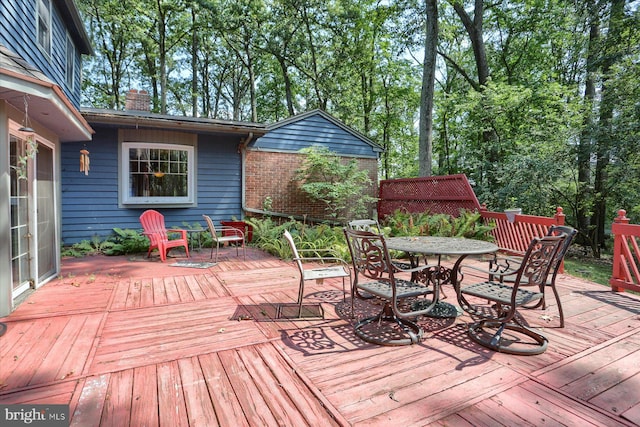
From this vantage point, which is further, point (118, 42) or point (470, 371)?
point (118, 42)

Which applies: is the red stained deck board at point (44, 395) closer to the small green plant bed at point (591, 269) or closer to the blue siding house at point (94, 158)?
the blue siding house at point (94, 158)

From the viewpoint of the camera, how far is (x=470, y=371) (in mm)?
2295

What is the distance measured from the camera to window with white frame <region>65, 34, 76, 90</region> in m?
7.58

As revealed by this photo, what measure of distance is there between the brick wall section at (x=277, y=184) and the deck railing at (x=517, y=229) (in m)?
4.78

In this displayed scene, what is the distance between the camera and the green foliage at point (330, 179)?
8.79 metres

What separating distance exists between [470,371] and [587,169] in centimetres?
858

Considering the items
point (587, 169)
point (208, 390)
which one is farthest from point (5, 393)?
point (587, 169)

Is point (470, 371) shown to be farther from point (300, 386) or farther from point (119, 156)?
point (119, 156)

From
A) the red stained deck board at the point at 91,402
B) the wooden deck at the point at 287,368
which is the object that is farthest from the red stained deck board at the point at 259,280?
the red stained deck board at the point at 91,402

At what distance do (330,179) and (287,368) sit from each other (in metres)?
7.36

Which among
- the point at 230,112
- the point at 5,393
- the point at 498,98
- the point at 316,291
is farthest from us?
the point at 230,112

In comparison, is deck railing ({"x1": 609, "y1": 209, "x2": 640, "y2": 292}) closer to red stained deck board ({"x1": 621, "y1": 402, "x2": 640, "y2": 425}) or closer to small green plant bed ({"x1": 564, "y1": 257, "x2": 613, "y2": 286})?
small green plant bed ({"x1": 564, "y1": 257, "x2": 613, "y2": 286})

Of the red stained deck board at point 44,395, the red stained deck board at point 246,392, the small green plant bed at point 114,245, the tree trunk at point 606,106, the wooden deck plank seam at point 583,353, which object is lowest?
the red stained deck board at point 44,395

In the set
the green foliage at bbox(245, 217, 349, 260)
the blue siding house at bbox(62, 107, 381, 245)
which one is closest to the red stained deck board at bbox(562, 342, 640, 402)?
the green foliage at bbox(245, 217, 349, 260)
